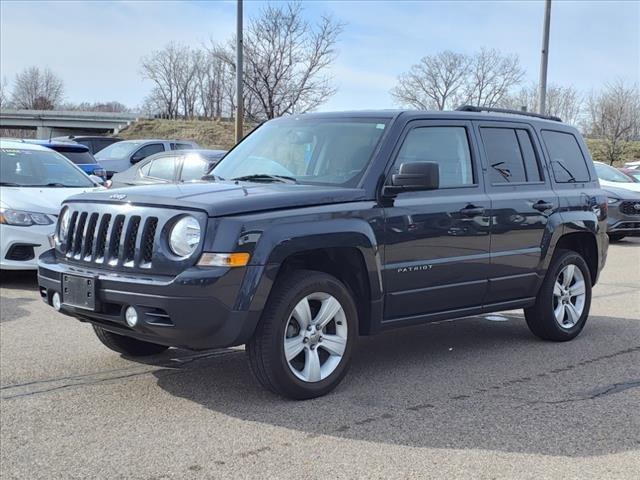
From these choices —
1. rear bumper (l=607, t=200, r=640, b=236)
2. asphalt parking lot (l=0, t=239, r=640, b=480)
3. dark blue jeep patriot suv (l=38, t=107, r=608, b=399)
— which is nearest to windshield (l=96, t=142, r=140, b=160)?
rear bumper (l=607, t=200, r=640, b=236)

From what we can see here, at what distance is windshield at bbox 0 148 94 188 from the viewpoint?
9.41m

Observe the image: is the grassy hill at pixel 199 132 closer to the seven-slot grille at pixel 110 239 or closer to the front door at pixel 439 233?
the front door at pixel 439 233

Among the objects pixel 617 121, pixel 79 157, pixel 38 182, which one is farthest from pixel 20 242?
pixel 617 121

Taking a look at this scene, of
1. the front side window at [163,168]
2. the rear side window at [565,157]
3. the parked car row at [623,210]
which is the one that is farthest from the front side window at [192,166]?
the parked car row at [623,210]

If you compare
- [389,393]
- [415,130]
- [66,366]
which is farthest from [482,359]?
[66,366]

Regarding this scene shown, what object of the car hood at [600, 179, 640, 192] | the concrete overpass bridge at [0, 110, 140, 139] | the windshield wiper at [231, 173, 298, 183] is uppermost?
the concrete overpass bridge at [0, 110, 140, 139]

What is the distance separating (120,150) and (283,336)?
18.0 meters

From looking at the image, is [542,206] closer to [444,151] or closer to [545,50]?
[444,151]

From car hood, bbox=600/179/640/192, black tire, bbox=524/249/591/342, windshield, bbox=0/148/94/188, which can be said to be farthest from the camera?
car hood, bbox=600/179/640/192

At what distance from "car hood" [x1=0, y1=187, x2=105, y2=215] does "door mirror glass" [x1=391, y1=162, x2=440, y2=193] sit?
484 centimetres

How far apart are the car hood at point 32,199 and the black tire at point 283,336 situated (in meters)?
4.77

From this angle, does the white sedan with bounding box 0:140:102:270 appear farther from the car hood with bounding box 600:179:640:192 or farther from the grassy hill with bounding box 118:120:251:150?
the grassy hill with bounding box 118:120:251:150

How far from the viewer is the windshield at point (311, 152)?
16.9 ft

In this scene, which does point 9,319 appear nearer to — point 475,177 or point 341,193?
point 341,193
